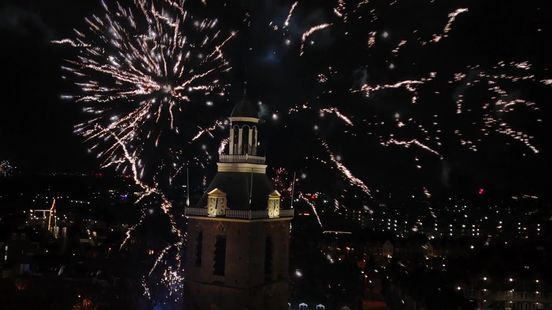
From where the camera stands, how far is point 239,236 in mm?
24688

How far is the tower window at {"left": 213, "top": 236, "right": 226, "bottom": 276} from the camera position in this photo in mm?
25000

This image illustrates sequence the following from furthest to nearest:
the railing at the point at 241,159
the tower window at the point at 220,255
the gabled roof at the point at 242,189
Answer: the railing at the point at 241,159
the gabled roof at the point at 242,189
the tower window at the point at 220,255

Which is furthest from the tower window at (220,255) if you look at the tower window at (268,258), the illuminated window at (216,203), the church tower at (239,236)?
the tower window at (268,258)

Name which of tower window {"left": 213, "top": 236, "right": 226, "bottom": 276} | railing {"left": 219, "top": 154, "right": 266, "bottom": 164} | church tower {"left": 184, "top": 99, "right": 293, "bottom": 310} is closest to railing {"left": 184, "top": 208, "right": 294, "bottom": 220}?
church tower {"left": 184, "top": 99, "right": 293, "bottom": 310}

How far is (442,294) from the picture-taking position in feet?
158

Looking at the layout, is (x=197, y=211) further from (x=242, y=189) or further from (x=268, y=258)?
(x=268, y=258)

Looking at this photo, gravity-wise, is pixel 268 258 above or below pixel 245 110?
below

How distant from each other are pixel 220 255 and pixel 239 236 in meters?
1.10

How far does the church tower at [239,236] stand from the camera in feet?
80.8

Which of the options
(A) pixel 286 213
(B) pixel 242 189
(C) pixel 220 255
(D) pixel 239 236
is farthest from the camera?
(A) pixel 286 213

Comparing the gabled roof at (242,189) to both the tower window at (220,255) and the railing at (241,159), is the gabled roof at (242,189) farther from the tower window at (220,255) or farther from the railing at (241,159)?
the tower window at (220,255)

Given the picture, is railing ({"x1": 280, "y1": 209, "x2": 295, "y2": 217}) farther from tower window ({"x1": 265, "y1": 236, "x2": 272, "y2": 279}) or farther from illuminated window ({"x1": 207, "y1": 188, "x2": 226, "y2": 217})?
illuminated window ({"x1": 207, "y1": 188, "x2": 226, "y2": 217})

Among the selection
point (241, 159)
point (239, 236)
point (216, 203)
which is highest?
point (241, 159)

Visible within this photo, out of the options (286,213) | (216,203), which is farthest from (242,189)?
(286,213)
